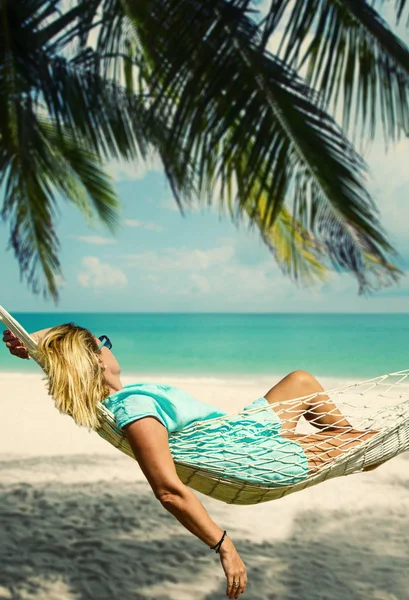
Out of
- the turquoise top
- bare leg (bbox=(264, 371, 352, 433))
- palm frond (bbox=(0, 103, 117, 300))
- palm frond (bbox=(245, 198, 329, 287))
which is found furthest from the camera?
palm frond (bbox=(245, 198, 329, 287))

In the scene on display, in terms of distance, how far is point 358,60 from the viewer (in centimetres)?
204

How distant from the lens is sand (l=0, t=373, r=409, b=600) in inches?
77.1

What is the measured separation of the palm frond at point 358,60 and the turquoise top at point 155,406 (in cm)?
101

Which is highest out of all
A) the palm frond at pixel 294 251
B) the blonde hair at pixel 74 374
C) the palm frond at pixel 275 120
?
the palm frond at pixel 275 120

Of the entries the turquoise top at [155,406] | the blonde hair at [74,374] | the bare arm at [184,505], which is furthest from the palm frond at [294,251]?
the bare arm at [184,505]

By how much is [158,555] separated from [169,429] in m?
0.92

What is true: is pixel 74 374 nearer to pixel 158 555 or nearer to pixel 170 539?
pixel 158 555

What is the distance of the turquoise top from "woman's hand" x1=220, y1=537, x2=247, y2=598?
28cm

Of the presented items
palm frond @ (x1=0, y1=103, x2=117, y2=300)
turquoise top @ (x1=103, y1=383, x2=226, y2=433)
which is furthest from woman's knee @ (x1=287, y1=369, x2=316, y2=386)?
palm frond @ (x1=0, y1=103, x2=117, y2=300)

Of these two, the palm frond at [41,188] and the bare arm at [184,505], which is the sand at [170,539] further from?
the palm frond at [41,188]

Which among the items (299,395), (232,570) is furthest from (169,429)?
(299,395)

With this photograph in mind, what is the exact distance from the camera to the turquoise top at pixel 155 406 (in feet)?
4.46

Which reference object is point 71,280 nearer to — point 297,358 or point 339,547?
point 297,358

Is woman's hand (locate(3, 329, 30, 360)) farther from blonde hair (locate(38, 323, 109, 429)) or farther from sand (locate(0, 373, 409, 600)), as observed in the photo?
sand (locate(0, 373, 409, 600))
